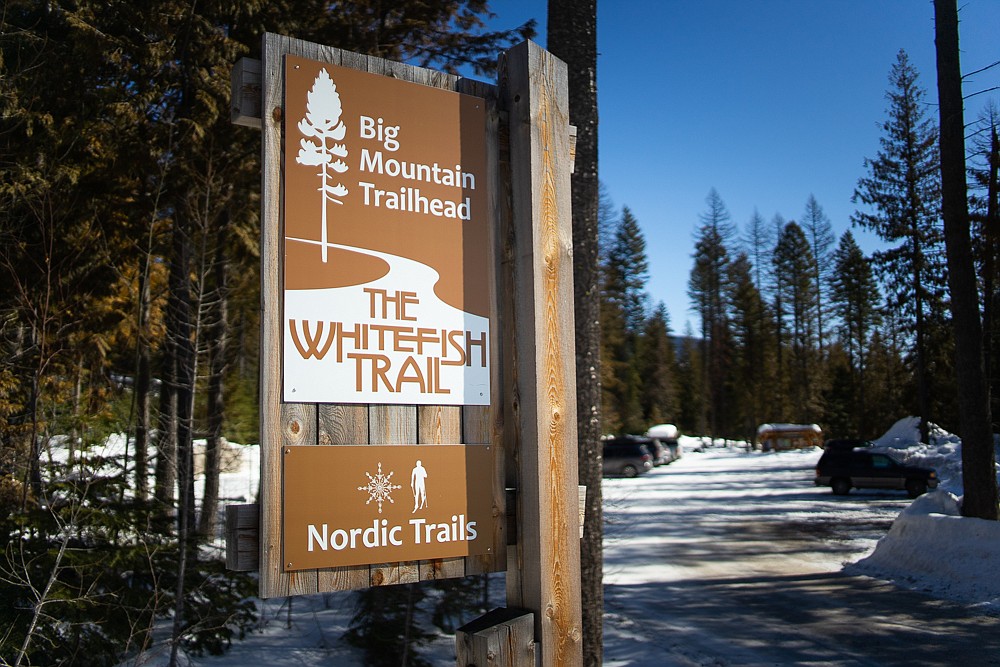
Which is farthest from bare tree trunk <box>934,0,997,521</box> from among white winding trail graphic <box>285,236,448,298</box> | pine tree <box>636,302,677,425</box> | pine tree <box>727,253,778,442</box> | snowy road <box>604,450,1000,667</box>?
pine tree <box>636,302,677,425</box>

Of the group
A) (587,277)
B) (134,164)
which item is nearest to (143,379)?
(134,164)

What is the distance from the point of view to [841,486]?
25.3 meters

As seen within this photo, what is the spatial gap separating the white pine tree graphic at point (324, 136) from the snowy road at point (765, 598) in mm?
7386

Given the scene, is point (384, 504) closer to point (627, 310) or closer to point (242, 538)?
point (242, 538)

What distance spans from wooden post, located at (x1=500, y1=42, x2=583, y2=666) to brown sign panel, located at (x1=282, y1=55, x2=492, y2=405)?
151 mm

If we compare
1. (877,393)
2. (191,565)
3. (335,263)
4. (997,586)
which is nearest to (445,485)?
(335,263)

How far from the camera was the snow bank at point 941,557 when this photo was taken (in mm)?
11234

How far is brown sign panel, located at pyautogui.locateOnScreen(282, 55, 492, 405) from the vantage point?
2.54 metres

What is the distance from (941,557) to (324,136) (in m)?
13.0

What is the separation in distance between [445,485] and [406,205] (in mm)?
989

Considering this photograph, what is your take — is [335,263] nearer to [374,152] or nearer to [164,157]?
[374,152]

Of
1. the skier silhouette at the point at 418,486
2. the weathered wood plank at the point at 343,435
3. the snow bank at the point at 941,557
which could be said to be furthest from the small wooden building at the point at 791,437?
the weathered wood plank at the point at 343,435

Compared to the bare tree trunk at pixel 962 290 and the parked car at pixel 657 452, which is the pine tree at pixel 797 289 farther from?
the bare tree trunk at pixel 962 290

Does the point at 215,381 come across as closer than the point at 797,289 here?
Yes
